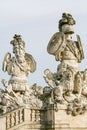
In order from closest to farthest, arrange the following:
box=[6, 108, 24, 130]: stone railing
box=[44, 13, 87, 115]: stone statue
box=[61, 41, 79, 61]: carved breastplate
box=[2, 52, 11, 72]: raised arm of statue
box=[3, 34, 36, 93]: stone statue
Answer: box=[6, 108, 24, 130]: stone railing → box=[44, 13, 87, 115]: stone statue → box=[61, 41, 79, 61]: carved breastplate → box=[3, 34, 36, 93]: stone statue → box=[2, 52, 11, 72]: raised arm of statue

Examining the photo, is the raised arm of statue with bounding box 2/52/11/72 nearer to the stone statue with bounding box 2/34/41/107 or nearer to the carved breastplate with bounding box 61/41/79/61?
the stone statue with bounding box 2/34/41/107

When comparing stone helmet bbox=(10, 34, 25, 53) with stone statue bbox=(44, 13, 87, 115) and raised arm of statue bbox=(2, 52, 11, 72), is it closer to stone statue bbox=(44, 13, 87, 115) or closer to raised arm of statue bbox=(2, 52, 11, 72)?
raised arm of statue bbox=(2, 52, 11, 72)

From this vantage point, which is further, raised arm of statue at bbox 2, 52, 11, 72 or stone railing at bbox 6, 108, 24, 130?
raised arm of statue at bbox 2, 52, 11, 72

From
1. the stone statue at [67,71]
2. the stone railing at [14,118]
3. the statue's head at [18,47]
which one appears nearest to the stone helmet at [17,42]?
the statue's head at [18,47]

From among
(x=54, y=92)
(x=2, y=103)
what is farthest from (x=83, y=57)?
(x=2, y=103)

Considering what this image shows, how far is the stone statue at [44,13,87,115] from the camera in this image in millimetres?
27628

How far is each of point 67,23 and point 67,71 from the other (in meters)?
2.68

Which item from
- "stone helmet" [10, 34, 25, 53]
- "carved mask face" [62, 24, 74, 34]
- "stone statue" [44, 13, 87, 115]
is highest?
"carved mask face" [62, 24, 74, 34]

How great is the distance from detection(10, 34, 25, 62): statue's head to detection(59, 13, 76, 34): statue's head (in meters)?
2.12

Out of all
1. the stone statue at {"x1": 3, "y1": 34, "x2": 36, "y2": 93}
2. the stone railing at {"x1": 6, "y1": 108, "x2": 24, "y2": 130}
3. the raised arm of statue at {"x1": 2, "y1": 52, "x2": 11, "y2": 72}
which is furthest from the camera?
the raised arm of statue at {"x1": 2, "y1": 52, "x2": 11, "y2": 72}

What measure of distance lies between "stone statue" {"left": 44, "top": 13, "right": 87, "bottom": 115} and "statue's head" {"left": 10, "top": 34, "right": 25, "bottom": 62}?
4.21ft

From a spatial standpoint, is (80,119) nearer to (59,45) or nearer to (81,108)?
(81,108)

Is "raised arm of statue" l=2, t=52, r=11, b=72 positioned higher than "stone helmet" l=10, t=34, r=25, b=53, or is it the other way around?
"stone helmet" l=10, t=34, r=25, b=53

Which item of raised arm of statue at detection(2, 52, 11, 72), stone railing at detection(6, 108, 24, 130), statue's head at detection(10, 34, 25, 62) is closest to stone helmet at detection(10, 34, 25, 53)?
statue's head at detection(10, 34, 25, 62)
